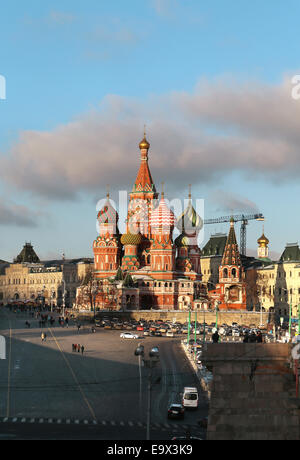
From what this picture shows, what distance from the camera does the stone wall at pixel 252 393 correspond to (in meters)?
31.8

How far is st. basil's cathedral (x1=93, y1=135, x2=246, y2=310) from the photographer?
156000 millimetres

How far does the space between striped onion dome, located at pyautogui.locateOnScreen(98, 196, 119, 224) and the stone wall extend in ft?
446

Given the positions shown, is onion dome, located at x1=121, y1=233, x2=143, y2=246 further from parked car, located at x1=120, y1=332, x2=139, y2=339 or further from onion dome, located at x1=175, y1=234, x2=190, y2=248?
parked car, located at x1=120, y1=332, x2=139, y2=339

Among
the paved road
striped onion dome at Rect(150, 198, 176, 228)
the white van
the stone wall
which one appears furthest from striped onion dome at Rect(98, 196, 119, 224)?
the stone wall

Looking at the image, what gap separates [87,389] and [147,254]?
105m

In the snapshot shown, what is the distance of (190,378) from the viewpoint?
68875mm

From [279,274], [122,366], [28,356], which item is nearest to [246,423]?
[122,366]

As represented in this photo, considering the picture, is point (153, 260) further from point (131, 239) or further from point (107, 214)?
point (107, 214)

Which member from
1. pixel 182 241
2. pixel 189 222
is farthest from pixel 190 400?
pixel 189 222

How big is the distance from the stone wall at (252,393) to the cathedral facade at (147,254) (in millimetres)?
119647

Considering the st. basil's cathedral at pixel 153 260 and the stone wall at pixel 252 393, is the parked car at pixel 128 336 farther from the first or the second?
the stone wall at pixel 252 393

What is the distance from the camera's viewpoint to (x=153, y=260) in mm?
158750

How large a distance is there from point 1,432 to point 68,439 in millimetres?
3910
